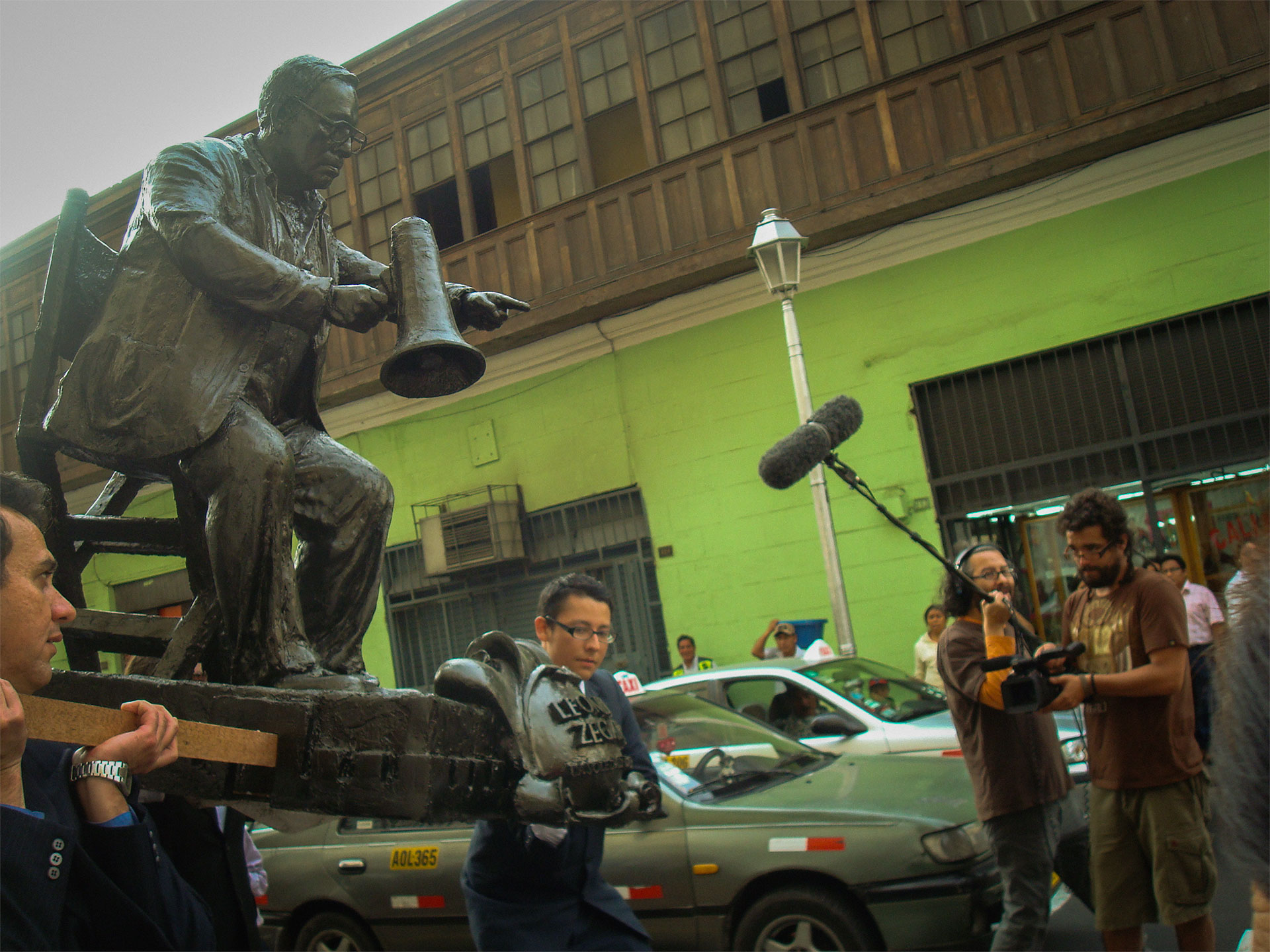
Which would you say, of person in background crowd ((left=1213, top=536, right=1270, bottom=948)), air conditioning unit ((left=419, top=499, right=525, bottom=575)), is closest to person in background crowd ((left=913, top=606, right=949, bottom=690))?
air conditioning unit ((left=419, top=499, right=525, bottom=575))

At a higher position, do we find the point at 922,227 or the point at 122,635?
the point at 922,227

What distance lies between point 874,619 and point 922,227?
3.95 m

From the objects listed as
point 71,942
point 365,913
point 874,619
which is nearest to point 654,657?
point 874,619

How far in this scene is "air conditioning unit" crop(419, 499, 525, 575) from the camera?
12.6 metres

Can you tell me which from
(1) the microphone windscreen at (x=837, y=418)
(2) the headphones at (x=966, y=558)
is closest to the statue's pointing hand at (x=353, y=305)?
(1) the microphone windscreen at (x=837, y=418)

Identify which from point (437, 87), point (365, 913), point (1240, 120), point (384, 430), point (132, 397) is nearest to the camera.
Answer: point (132, 397)

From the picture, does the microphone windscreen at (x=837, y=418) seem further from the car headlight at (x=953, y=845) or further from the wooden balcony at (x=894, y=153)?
the wooden balcony at (x=894, y=153)

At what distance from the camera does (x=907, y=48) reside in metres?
10.4

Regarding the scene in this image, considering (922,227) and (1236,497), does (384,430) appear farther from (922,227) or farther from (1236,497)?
(1236,497)

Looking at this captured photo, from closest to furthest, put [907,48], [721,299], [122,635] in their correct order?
[122,635]
[907,48]
[721,299]

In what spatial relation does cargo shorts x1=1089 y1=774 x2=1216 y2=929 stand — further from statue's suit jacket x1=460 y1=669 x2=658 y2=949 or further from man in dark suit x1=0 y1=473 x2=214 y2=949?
man in dark suit x1=0 y1=473 x2=214 y2=949

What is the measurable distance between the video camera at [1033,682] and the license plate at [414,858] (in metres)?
3.22

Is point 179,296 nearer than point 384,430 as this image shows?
Yes

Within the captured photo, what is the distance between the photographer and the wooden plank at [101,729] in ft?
4.30
